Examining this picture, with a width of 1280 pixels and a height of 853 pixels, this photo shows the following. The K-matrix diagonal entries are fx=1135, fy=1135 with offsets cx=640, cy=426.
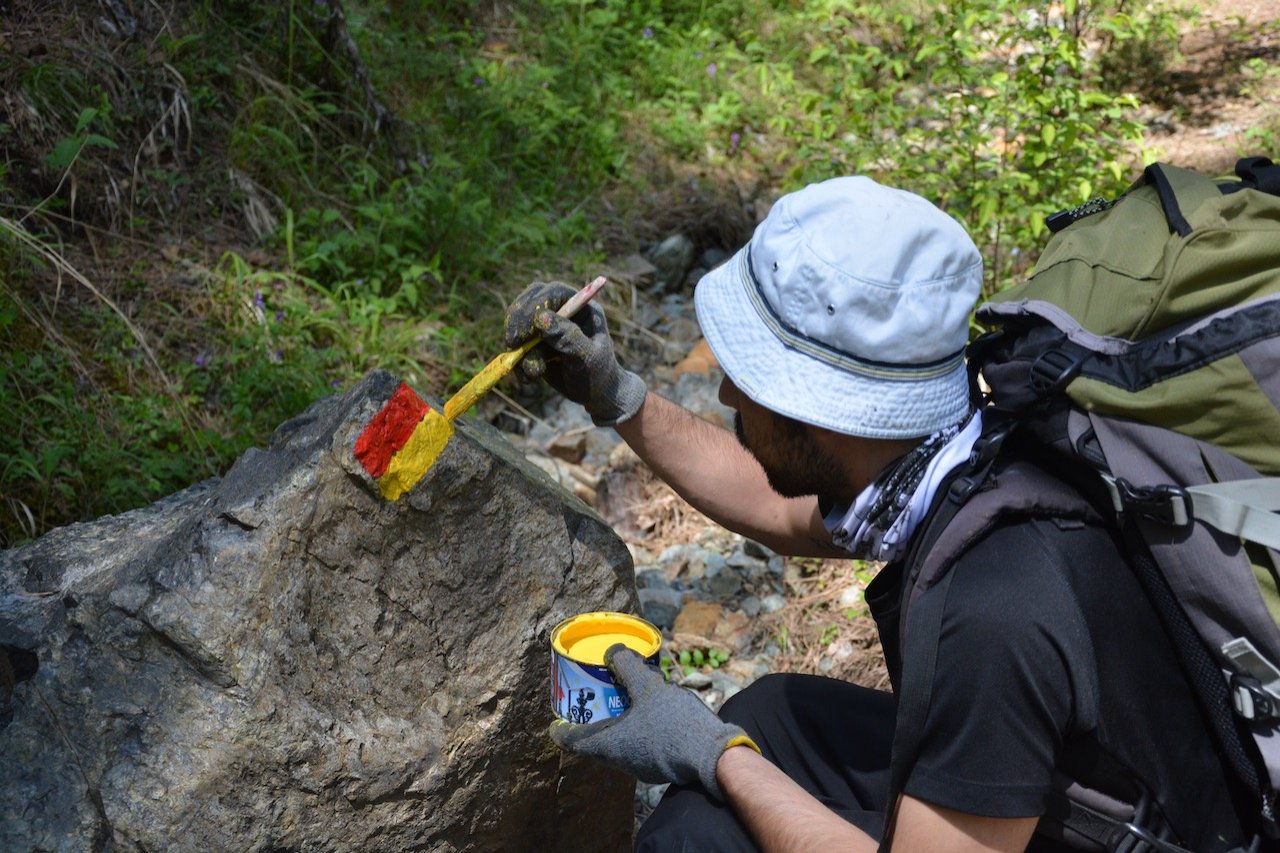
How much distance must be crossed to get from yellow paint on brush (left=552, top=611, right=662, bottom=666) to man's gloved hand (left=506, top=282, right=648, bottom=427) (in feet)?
1.58

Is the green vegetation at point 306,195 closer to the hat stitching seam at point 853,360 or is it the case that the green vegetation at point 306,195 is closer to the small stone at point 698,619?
the small stone at point 698,619

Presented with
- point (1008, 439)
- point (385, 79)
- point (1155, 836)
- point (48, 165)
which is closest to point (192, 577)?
point (1008, 439)

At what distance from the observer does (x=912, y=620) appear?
5.33 feet

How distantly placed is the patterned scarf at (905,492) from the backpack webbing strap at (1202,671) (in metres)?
0.29

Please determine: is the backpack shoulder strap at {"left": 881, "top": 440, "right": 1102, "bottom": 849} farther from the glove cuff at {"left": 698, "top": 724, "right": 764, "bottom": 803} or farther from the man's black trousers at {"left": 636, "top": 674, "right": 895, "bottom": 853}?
the man's black trousers at {"left": 636, "top": 674, "right": 895, "bottom": 853}

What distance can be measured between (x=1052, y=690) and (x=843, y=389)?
1.73 feet

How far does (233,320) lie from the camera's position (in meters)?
3.84

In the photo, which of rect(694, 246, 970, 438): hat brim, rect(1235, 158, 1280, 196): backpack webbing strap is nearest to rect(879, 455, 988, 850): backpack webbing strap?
rect(694, 246, 970, 438): hat brim

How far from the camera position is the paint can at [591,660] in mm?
2041

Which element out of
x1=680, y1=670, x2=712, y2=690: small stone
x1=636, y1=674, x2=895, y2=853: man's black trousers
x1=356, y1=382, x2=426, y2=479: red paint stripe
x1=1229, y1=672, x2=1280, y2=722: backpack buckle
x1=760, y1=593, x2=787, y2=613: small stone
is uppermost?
x1=1229, y1=672, x2=1280, y2=722: backpack buckle

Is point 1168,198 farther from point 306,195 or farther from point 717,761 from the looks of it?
point 306,195

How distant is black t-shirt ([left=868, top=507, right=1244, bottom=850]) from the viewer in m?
1.54

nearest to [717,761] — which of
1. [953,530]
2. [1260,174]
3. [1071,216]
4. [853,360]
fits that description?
[953,530]

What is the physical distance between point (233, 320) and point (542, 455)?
1149mm
